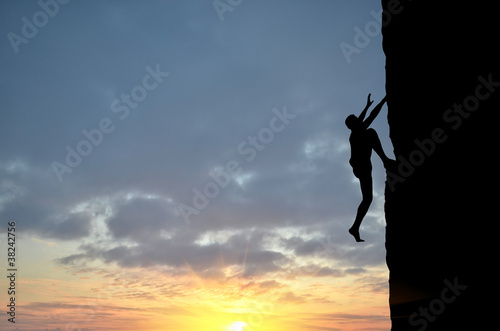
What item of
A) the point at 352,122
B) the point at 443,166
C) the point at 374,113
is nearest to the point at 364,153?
the point at 352,122

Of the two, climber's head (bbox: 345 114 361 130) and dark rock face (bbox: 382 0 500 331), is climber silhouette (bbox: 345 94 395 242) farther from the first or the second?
dark rock face (bbox: 382 0 500 331)

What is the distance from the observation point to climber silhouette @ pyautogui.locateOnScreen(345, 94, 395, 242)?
8.88 meters

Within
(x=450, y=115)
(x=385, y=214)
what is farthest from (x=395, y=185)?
(x=450, y=115)

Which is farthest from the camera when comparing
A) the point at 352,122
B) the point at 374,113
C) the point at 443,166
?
the point at 352,122

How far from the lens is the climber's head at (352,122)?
357 inches

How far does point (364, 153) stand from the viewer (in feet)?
29.3

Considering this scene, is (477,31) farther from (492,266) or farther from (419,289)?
(419,289)

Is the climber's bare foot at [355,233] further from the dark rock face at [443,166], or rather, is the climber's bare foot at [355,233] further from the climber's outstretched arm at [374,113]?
the climber's outstretched arm at [374,113]

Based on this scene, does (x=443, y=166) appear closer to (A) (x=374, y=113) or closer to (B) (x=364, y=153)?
(B) (x=364, y=153)

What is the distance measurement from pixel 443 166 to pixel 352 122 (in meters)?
2.36

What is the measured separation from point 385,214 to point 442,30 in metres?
4.13

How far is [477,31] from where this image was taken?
7.12 meters

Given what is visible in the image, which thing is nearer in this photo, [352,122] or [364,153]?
[364,153]

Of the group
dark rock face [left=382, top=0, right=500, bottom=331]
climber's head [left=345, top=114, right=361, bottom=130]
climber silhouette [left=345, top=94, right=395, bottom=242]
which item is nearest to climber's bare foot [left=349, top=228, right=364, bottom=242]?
climber silhouette [left=345, top=94, right=395, bottom=242]
